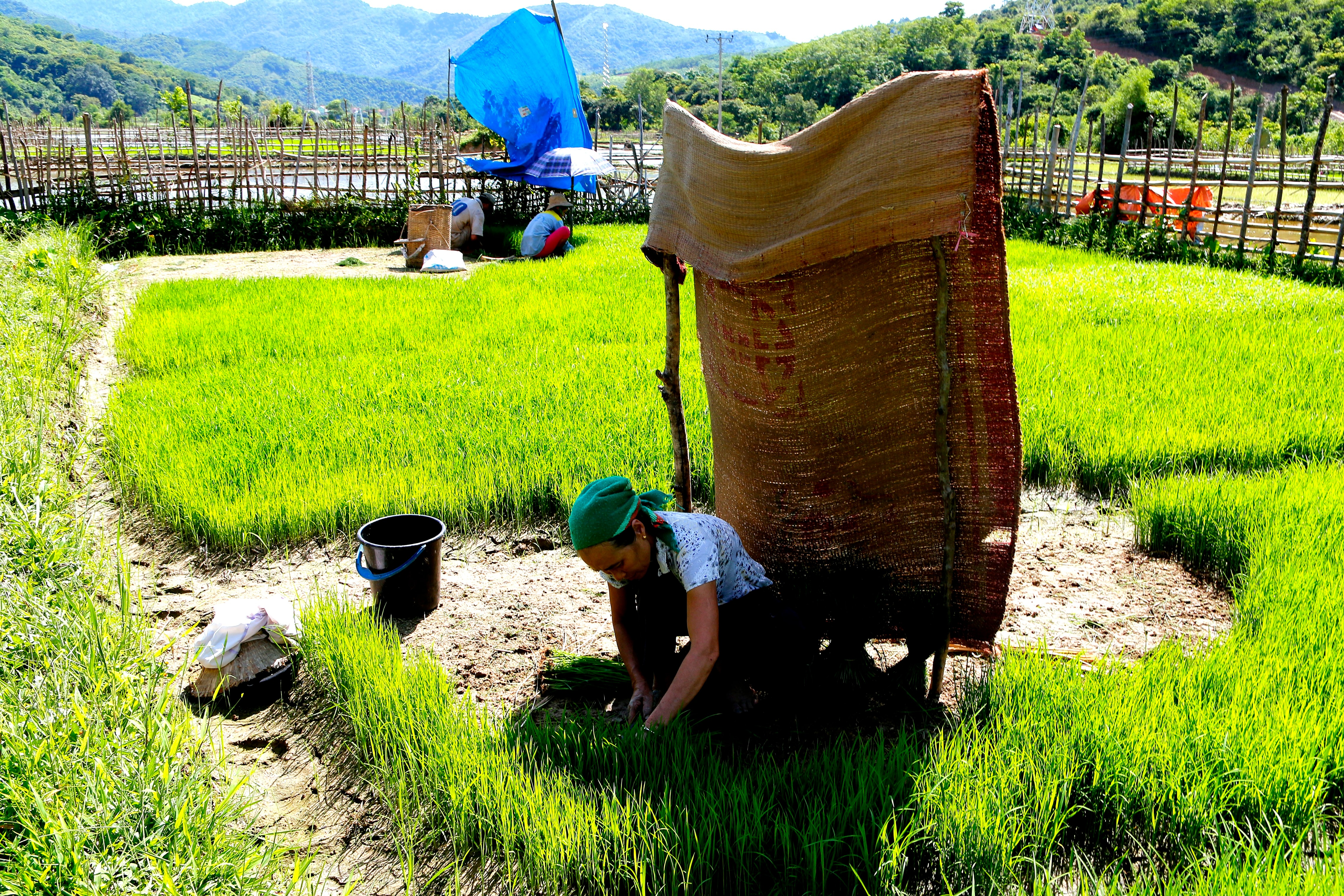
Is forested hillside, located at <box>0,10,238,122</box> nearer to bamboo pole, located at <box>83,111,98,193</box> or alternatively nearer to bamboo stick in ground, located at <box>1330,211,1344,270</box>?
bamboo pole, located at <box>83,111,98,193</box>

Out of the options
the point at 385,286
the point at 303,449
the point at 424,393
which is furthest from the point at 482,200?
the point at 303,449

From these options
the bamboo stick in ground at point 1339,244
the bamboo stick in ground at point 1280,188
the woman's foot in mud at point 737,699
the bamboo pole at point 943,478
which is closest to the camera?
the bamboo pole at point 943,478

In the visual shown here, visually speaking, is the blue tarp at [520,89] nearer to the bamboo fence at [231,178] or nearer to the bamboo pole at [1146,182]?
the bamboo fence at [231,178]

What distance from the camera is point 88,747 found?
79.5 inches

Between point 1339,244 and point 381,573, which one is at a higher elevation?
point 1339,244

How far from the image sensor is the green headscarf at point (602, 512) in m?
2.18

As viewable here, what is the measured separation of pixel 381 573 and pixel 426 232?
9.02 m

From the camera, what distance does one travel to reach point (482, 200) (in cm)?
1364

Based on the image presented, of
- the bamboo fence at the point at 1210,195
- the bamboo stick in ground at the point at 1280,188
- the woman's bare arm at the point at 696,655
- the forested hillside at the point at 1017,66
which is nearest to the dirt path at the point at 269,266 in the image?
the woman's bare arm at the point at 696,655

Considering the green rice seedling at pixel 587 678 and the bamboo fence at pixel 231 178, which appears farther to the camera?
the bamboo fence at pixel 231 178

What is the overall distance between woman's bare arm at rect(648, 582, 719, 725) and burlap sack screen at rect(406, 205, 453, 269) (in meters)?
9.80

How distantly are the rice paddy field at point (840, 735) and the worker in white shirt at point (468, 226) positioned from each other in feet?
15.5

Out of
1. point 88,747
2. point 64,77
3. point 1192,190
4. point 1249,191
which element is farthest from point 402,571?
point 64,77

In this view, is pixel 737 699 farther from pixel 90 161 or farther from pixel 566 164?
pixel 90 161
